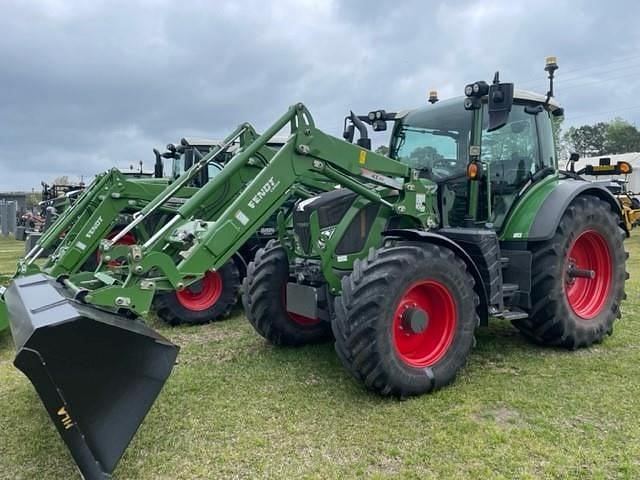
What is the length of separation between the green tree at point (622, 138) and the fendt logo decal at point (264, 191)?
56.3m

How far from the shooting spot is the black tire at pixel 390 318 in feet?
11.8

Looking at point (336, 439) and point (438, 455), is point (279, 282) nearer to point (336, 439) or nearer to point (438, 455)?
point (336, 439)

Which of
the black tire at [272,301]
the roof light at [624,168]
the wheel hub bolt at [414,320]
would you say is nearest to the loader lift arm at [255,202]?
→ the wheel hub bolt at [414,320]

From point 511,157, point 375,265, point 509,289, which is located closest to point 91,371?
point 375,265

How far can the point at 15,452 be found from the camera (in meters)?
3.14

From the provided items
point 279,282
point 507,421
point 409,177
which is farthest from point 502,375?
point 279,282

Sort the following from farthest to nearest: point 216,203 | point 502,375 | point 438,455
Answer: point 216,203
point 502,375
point 438,455

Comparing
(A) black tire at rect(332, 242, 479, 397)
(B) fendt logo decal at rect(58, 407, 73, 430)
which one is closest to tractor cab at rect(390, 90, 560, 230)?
(A) black tire at rect(332, 242, 479, 397)

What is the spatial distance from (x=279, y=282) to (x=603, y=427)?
2834 mm

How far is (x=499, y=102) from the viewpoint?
4.17 m

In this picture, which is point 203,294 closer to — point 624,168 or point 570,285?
point 570,285

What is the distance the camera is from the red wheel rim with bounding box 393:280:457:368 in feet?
12.9

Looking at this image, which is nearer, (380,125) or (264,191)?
(264,191)

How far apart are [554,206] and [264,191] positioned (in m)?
2.62
